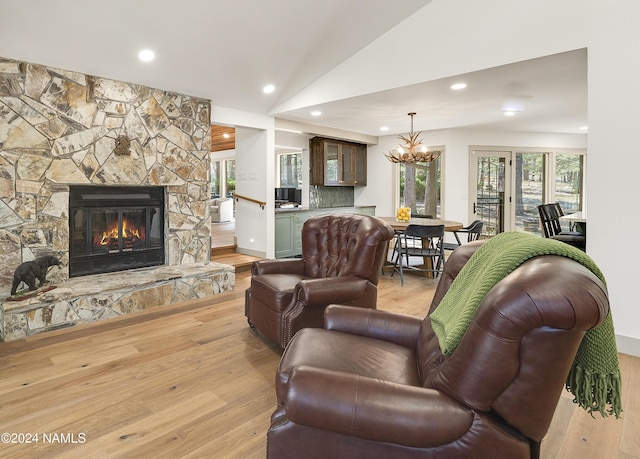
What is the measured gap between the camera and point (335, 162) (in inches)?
294

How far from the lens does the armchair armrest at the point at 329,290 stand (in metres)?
2.67

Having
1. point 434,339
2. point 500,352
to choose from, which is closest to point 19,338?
point 434,339

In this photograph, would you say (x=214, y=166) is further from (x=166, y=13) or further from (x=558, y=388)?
(x=558, y=388)

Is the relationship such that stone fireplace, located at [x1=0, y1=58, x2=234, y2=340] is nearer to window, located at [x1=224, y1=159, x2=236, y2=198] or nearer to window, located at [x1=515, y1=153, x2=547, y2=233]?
window, located at [x1=515, y1=153, x2=547, y2=233]

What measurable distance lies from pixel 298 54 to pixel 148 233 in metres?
2.77

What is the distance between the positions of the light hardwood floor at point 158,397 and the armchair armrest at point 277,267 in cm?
55

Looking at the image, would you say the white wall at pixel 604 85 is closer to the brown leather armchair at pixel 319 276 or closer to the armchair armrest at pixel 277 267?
the brown leather armchair at pixel 319 276

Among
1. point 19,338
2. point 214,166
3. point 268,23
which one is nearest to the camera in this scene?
point 19,338

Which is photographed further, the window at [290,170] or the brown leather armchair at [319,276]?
the window at [290,170]

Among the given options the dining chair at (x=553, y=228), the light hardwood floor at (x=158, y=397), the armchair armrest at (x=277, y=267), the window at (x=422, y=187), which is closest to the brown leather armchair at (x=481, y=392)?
the light hardwood floor at (x=158, y=397)

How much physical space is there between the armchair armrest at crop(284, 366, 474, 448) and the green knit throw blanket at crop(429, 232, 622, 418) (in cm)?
22

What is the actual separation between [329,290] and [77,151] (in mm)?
3028

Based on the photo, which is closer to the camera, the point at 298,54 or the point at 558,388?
the point at 558,388

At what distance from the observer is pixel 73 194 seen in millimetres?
3945
